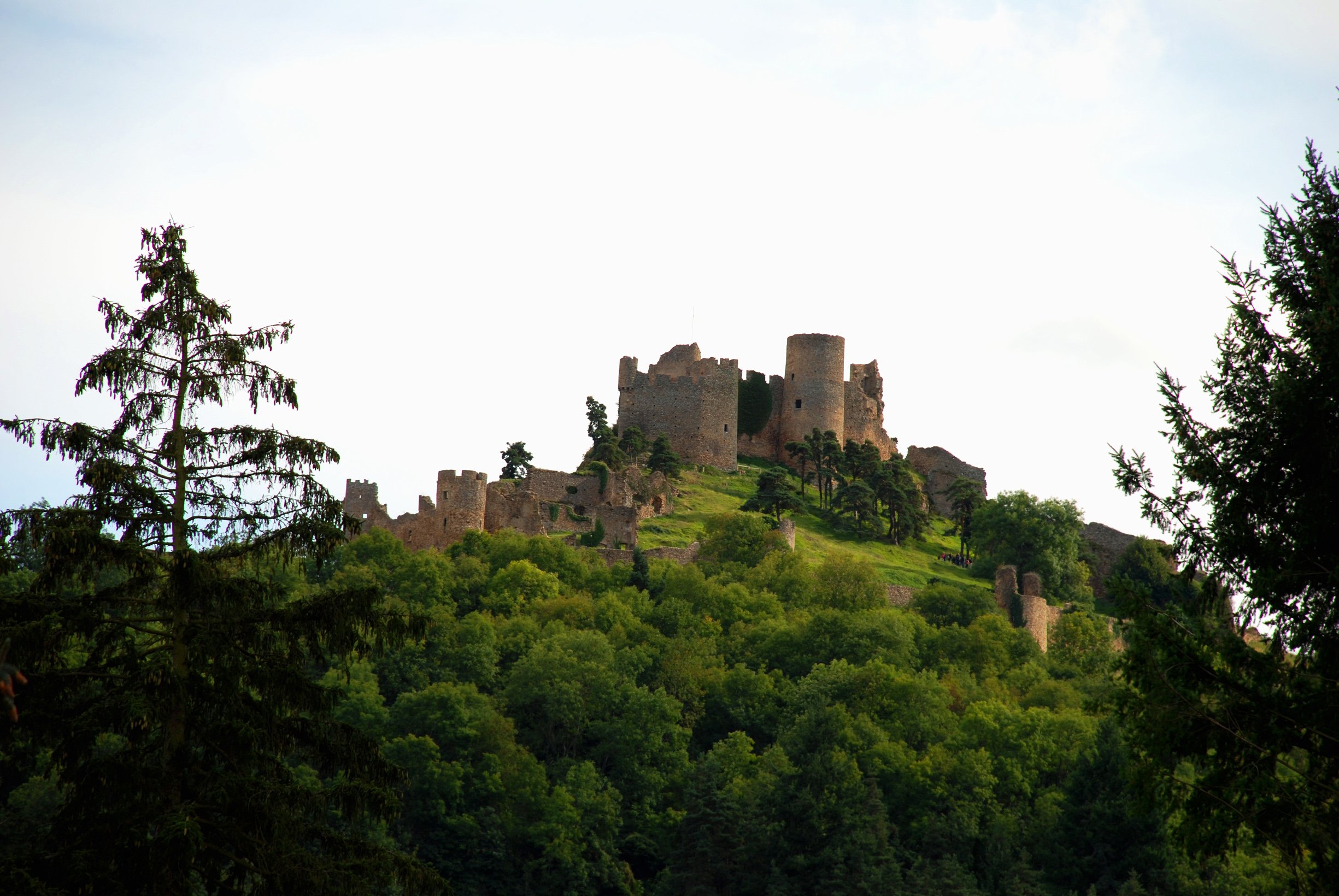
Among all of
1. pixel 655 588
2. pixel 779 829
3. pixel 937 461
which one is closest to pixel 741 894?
pixel 779 829

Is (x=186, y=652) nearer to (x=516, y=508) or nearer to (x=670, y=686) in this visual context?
(x=670, y=686)

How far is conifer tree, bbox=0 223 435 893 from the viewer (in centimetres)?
1367

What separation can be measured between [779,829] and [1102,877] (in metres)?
7.44

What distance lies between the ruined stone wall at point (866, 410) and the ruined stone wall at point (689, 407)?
6.07 metres

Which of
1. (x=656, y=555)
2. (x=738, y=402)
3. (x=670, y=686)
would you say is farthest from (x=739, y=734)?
(x=738, y=402)

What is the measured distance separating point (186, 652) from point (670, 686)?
34.2 m

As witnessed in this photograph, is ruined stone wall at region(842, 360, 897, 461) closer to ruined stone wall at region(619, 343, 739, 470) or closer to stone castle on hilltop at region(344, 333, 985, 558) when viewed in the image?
stone castle on hilltop at region(344, 333, 985, 558)

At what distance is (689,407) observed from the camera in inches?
2662

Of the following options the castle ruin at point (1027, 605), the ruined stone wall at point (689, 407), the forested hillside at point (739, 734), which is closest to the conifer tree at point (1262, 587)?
the forested hillside at point (739, 734)

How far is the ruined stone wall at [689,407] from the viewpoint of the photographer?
6725cm

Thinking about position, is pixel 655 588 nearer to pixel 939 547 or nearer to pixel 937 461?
pixel 939 547

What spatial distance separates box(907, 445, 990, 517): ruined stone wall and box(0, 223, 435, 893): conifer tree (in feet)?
193

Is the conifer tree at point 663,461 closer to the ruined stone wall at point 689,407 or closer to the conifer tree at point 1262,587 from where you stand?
the ruined stone wall at point 689,407

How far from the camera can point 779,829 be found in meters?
38.9
